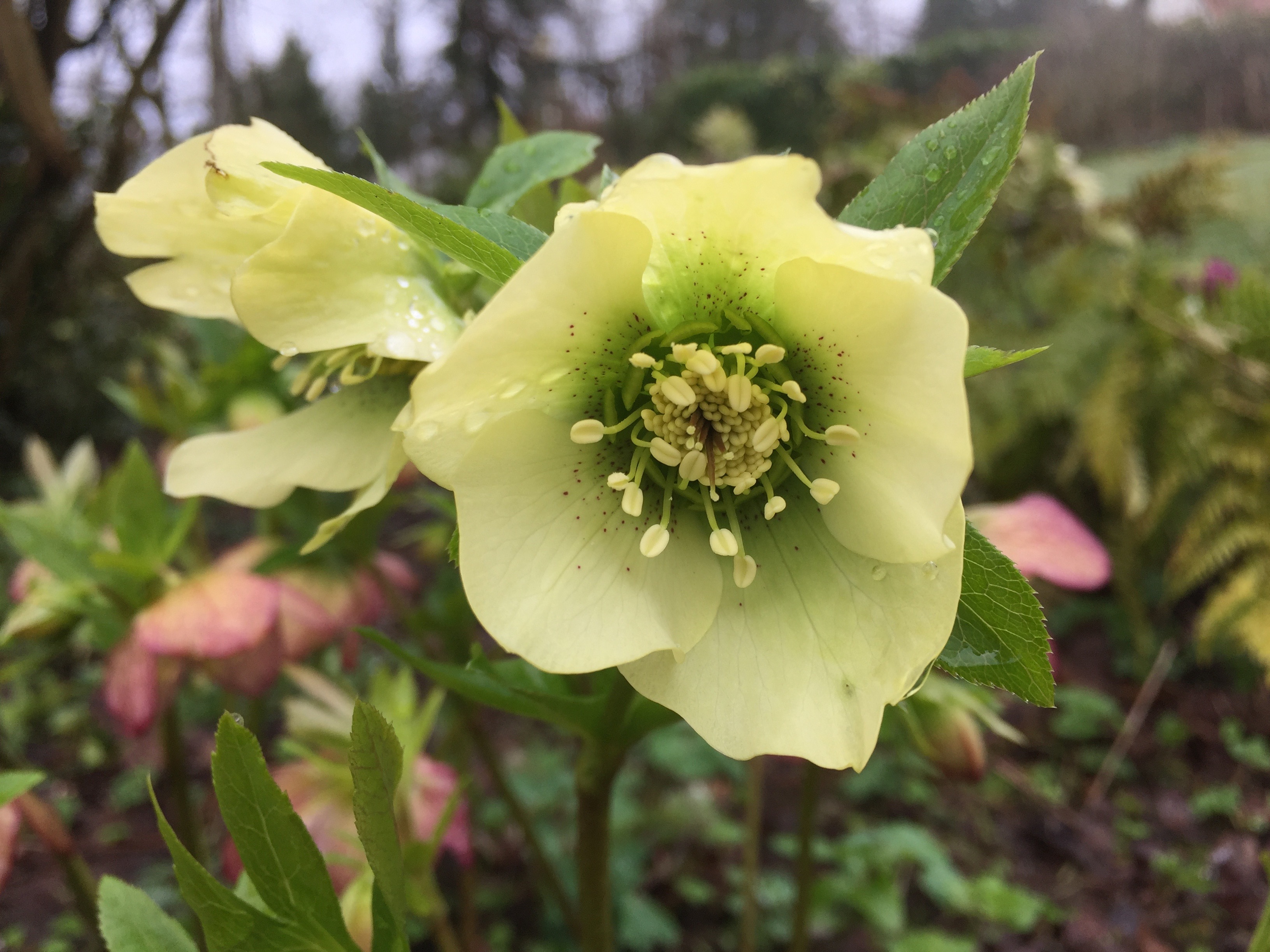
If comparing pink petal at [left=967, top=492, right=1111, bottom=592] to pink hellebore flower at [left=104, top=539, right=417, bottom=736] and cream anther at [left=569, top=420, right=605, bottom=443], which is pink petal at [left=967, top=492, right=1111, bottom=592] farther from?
pink hellebore flower at [left=104, top=539, right=417, bottom=736]

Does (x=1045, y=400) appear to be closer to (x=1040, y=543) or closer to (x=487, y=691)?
(x=1040, y=543)

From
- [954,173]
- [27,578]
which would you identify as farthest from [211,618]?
[954,173]

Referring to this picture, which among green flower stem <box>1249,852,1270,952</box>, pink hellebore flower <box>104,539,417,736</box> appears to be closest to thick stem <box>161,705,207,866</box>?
pink hellebore flower <box>104,539,417,736</box>

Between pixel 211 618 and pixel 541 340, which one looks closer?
pixel 541 340

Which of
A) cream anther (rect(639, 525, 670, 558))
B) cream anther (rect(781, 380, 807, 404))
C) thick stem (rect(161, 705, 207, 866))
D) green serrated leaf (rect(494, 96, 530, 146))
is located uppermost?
green serrated leaf (rect(494, 96, 530, 146))

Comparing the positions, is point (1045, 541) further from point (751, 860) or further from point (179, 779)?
point (179, 779)

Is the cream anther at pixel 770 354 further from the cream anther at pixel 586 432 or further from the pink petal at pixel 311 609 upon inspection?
the pink petal at pixel 311 609
